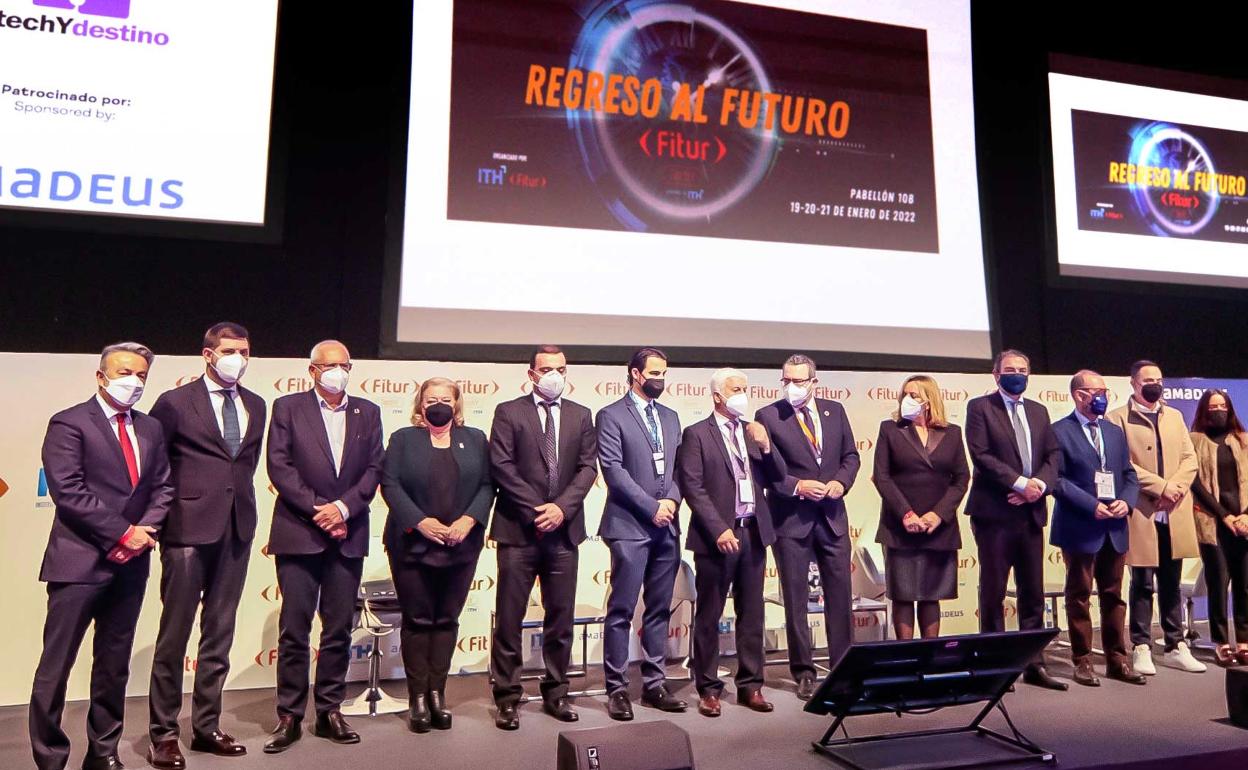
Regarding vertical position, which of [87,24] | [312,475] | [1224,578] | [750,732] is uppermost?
[87,24]

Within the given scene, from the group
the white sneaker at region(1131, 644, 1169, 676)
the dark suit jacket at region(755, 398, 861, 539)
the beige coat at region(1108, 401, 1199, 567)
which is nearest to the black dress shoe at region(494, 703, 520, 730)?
the dark suit jacket at region(755, 398, 861, 539)

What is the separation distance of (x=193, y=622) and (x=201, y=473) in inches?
21.1

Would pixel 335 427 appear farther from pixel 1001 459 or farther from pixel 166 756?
pixel 1001 459

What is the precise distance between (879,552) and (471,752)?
2.72 metres

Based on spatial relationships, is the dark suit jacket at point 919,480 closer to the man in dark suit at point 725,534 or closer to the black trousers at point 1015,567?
the black trousers at point 1015,567

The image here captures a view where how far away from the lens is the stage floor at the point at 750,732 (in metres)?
3.12

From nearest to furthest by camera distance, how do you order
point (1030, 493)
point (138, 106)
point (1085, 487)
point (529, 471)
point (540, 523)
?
point (540, 523), point (529, 471), point (1030, 493), point (138, 106), point (1085, 487)

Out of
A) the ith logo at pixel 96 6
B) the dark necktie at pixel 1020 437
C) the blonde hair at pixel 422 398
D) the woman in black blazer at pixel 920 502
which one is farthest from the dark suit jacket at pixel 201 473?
the dark necktie at pixel 1020 437

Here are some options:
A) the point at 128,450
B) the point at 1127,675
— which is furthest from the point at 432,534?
the point at 1127,675

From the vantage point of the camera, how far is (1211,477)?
482cm

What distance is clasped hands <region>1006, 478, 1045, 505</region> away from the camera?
4.16 m

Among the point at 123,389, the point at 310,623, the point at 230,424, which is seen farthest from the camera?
the point at 310,623

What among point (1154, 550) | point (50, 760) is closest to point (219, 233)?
point (50, 760)

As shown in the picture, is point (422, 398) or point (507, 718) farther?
point (422, 398)
